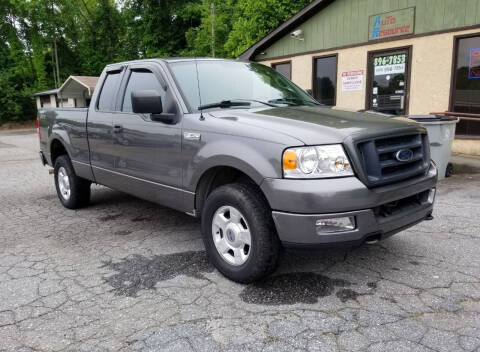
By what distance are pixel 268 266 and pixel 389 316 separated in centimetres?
91

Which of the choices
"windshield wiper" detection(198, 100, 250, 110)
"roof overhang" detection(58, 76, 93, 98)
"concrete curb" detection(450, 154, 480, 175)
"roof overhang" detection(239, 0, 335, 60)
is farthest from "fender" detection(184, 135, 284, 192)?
"roof overhang" detection(58, 76, 93, 98)

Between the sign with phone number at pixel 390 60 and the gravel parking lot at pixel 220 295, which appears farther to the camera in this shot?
the sign with phone number at pixel 390 60

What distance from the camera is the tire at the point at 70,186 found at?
19.0ft

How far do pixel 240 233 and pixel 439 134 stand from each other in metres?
5.20

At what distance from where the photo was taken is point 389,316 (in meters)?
2.86

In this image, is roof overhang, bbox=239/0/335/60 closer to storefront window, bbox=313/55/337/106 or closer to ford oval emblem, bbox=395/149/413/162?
storefront window, bbox=313/55/337/106

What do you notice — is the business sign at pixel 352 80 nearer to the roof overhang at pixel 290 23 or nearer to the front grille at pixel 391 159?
the roof overhang at pixel 290 23

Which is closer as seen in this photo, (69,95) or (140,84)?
(140,84)

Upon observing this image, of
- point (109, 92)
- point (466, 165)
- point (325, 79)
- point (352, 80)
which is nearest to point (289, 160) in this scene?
point (109, 92)

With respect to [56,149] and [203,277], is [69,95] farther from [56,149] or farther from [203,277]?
[203,277]

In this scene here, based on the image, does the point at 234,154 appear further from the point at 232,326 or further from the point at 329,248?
the point at 232,326

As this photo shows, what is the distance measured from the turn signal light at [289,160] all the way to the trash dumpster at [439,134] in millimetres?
4931

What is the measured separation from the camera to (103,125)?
484 cm

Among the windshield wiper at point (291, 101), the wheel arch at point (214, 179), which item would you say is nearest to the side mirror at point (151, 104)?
the wheel arch at point (214, 179)
